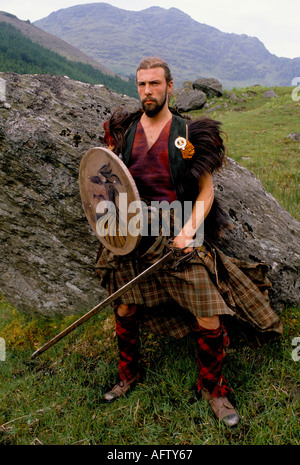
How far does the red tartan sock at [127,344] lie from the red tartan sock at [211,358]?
0.64 metres

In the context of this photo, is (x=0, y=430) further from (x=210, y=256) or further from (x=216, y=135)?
(x=216, y=135)

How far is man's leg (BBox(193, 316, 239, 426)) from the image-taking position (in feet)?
8.16

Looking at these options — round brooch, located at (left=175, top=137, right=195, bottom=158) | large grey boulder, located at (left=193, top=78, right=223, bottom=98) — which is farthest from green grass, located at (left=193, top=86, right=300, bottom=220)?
large grey boulder, located at (left=193, top=78, right=223, bottom=98)

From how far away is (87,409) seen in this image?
278 centimetres

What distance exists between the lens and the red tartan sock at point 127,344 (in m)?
2.88

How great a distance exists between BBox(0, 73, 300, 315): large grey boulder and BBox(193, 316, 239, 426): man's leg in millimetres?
1091

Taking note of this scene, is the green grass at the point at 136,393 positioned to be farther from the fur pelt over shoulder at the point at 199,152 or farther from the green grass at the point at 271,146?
the green grass at the point at 271,146

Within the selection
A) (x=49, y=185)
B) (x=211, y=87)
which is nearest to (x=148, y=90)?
(x=49, y=185)

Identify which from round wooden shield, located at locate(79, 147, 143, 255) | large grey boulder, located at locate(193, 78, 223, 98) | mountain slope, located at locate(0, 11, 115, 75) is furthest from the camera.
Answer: mountain slope, located at locate(0, 11, 115, 75)

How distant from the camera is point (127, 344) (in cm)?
294
